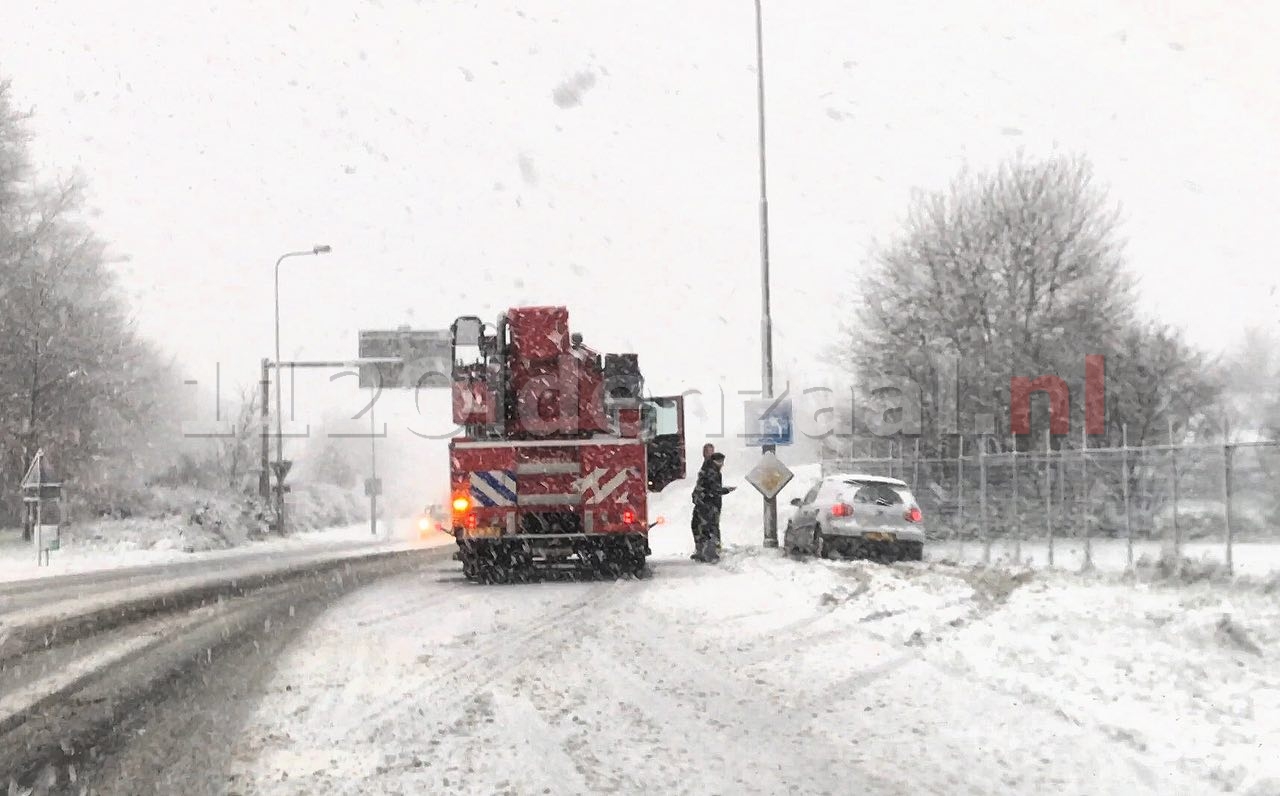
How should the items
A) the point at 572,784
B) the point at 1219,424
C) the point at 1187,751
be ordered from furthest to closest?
the point at 1219,424 → the point at 1187,751 → the point at 572,784

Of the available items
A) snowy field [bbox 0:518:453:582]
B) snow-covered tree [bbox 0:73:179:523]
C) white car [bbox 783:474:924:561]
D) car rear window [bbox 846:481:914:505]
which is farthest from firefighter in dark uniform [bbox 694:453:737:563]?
snow-covered tree [bbox 0:73:179:523]

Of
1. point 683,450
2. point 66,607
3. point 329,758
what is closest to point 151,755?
point 329,758

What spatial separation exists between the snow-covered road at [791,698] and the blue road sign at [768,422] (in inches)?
405

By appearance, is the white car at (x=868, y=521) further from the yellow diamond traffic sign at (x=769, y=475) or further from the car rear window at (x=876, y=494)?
the yellow diamond traffic sign at (x=769, y=475)

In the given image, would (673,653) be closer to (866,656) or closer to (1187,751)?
(866,656)

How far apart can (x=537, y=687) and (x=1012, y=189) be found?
2679 centimetres

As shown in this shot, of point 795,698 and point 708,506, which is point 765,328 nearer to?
point 708,506

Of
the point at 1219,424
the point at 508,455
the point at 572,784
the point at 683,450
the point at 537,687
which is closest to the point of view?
the point at 572,784

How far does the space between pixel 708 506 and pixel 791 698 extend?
12.8 meters

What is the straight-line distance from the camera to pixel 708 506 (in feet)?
67.5

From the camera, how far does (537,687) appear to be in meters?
8.18

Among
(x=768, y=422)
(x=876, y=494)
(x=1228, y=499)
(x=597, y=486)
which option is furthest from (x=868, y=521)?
(x=1228, y=499)

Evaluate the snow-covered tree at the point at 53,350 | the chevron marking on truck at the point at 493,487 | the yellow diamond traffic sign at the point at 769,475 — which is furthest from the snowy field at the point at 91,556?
the yellow diamond traffic sign at the point at 769,475

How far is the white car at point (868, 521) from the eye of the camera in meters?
19.9
